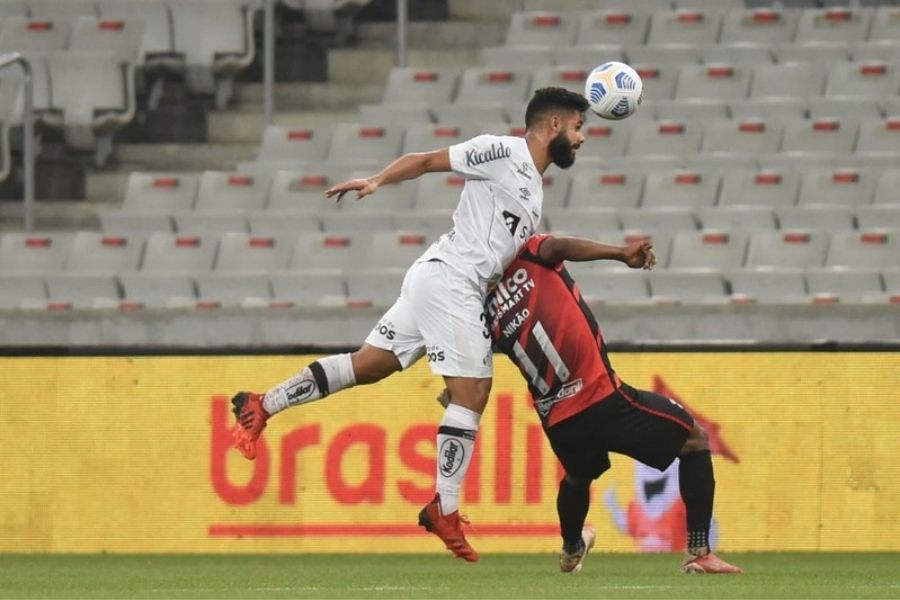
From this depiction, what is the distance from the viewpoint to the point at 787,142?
1579 cm

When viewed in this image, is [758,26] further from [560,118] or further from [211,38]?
[560,118]

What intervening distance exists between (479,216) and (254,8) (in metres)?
8.94

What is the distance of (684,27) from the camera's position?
17250 millimetres

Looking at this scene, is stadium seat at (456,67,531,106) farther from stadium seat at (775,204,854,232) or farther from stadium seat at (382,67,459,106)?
stadium seat at (775,204,854,232)

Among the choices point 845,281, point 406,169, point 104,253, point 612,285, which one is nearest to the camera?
point 406,169

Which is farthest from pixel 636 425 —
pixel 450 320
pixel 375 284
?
pixel 375 284

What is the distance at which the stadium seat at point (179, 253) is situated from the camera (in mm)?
15445

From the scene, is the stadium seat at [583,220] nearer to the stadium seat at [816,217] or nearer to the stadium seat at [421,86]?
the stadium seat at [816,217]

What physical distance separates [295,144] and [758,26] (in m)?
3.88

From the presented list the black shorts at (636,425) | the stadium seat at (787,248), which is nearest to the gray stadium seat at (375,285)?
the stadium seat at (787,248)

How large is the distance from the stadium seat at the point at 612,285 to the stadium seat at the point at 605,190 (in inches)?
39.3

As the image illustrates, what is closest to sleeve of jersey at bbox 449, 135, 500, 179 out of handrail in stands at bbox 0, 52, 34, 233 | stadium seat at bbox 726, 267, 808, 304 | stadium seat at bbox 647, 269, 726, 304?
stadium seat at bbox 647, 269, 726, 304

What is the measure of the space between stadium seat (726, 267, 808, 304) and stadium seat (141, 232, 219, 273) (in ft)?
12.7

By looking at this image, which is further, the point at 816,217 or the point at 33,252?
the point at 33,252
